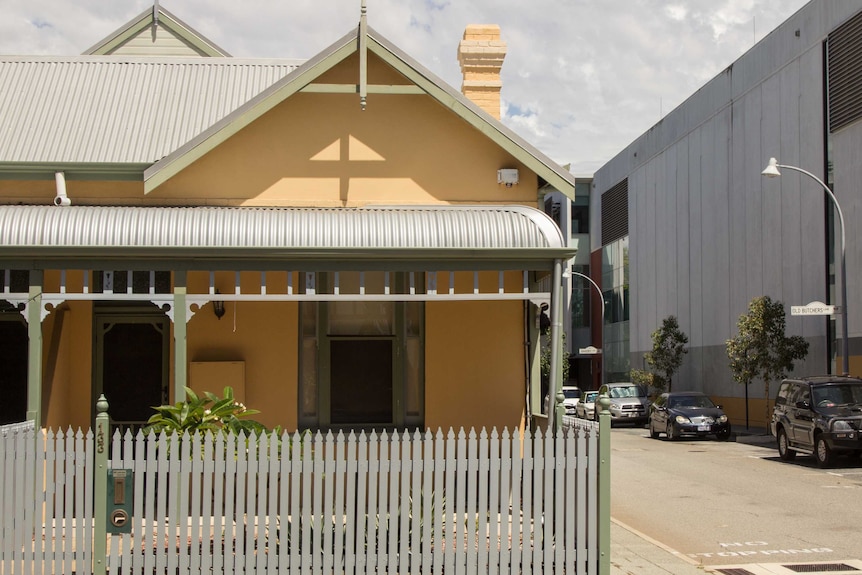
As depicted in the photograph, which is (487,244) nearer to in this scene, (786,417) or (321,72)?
(321,72)

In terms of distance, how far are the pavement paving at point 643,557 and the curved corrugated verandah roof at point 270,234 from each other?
11.5 feet

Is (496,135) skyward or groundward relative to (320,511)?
skyward

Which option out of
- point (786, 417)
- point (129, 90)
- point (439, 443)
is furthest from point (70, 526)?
point (786, 417)

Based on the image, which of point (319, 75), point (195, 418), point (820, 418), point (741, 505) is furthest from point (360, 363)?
point (820, 418)

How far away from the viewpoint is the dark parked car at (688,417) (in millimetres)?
32625

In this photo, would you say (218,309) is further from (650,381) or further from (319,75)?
(650,381)

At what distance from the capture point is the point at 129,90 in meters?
17.2

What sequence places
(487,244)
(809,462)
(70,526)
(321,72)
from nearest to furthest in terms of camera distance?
1. (70,526)
2. (487,244)
3. (321,72)
4. (809,462)

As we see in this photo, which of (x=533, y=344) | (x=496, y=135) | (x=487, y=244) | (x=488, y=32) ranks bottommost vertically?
(x=533, y=344)

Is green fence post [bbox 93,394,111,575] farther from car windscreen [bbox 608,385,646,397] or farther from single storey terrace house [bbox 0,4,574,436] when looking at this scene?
car windscreen [bbox 608,385,646,397]

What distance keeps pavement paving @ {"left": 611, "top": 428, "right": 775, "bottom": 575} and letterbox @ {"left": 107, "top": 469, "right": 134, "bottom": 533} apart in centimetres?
474

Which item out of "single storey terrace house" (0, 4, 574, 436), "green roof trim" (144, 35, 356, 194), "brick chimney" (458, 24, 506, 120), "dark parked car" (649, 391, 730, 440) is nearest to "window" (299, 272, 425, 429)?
"single storey terrace house" (0, 4, 574, 436)

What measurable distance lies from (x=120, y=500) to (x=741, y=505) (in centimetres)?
1075

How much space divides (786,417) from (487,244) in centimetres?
1449
